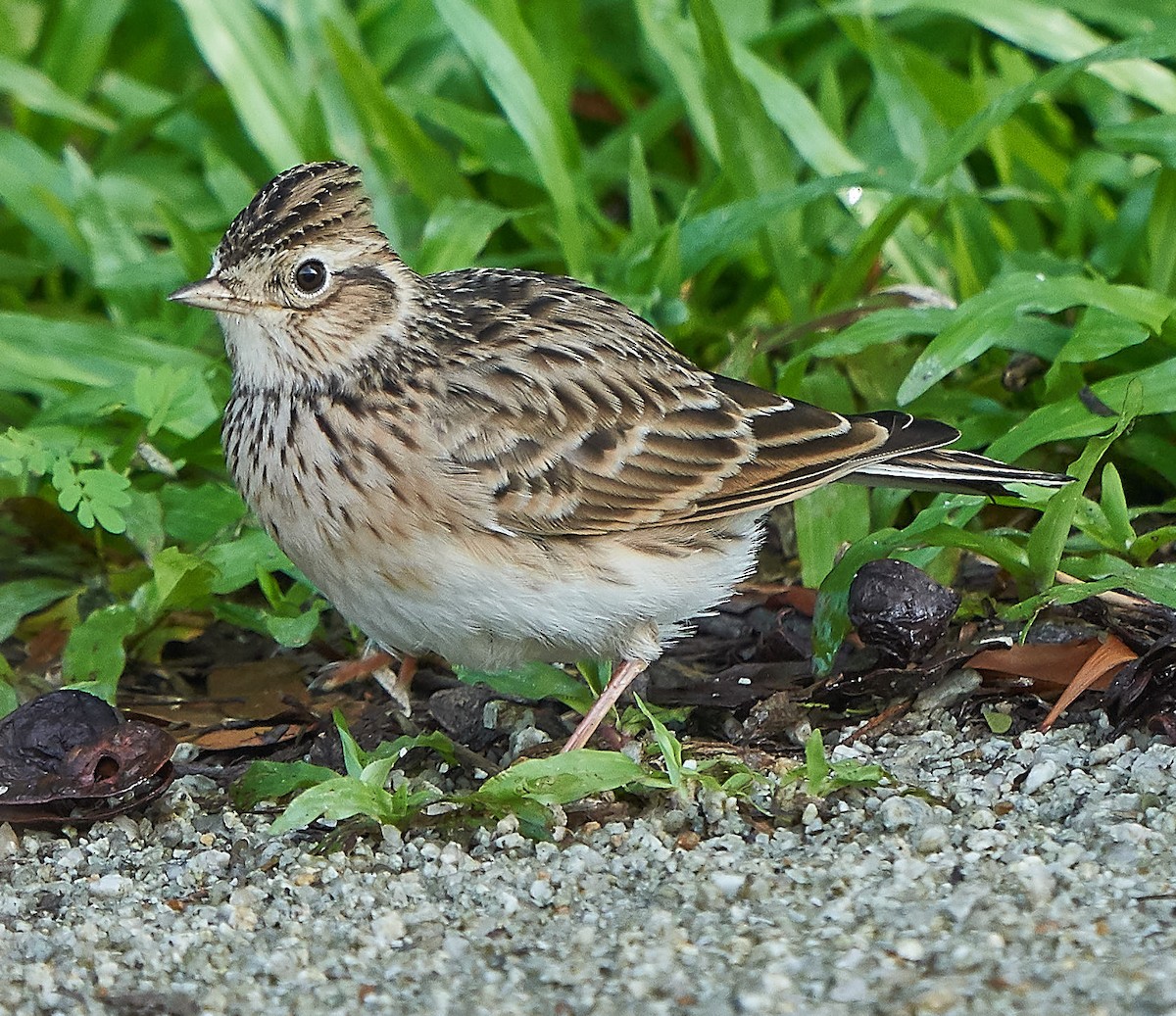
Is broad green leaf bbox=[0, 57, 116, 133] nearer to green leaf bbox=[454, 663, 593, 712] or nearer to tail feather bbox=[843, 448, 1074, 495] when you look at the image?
green leaf bbox=[454, 663, 593, 712]

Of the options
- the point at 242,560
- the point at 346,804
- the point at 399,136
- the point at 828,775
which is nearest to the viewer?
the point at 346,804

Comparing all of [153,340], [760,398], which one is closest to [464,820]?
[760,398]

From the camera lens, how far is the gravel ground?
3.29m

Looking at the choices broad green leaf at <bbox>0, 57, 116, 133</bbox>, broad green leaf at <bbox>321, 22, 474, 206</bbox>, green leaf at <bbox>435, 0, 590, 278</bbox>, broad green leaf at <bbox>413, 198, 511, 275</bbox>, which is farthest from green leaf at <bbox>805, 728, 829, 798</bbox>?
broad green leaf at <bbox>0, 57, 116, 133</bbox>

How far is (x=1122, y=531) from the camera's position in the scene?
16.2 feet

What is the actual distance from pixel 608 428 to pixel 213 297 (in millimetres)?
1108

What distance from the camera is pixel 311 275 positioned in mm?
4637

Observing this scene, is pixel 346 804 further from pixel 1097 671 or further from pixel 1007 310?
pixel 1007 310

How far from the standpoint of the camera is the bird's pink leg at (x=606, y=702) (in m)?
4.66

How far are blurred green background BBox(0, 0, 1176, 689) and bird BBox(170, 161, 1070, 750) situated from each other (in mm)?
460

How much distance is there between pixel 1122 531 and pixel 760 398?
107cm

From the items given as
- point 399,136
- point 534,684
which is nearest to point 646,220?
point 399,136

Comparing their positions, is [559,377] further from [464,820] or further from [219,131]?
[219,131]

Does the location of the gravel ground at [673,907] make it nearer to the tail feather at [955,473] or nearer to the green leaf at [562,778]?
the green leaf at [562,778]
